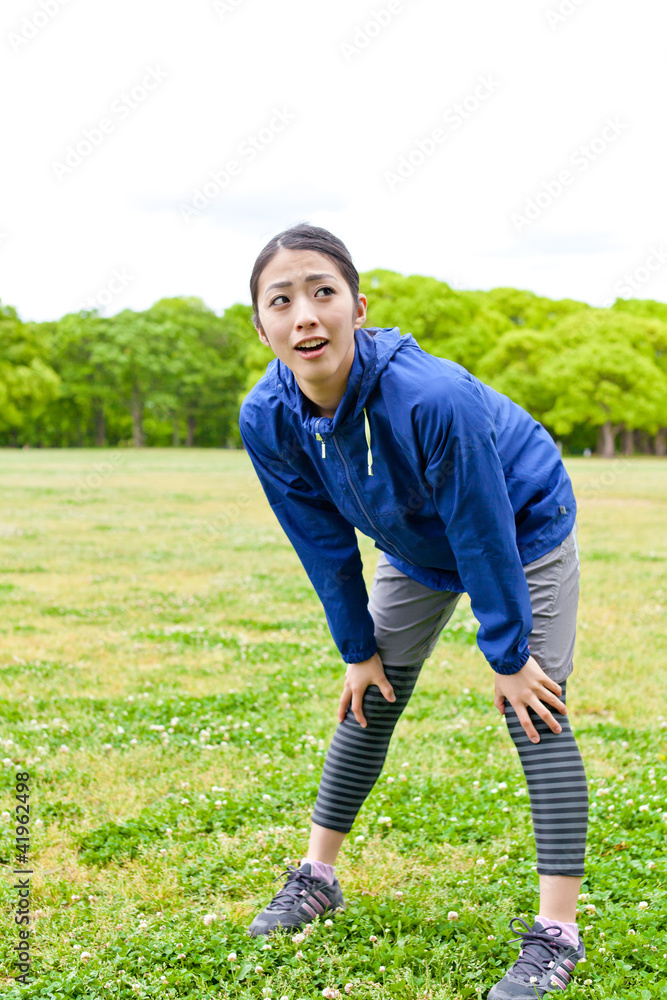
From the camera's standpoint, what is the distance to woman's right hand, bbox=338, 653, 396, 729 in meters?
3.06

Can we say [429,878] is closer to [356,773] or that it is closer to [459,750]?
[356,773]

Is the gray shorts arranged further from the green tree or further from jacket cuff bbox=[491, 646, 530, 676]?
the green tree

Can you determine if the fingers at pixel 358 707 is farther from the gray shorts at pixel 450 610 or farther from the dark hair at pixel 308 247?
the dark hair at pixel 308 247

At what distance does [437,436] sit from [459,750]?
2.83m

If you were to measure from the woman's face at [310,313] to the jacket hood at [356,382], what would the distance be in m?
0.06

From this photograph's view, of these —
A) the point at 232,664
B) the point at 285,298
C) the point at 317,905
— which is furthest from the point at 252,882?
the point at 232,664

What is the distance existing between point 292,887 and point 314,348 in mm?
1979

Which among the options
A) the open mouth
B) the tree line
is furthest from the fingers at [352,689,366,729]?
the tree line

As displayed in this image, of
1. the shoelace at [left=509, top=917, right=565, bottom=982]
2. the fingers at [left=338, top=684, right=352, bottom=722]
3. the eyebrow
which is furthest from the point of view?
the fingers at [left=338, top=684, right=352, bottom=722]

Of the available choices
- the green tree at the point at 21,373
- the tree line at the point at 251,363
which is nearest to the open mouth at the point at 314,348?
the tree line at the point at 251,363

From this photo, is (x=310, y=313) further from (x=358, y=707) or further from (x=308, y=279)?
(x=358, y=707)

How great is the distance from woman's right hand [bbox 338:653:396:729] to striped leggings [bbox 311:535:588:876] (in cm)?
3

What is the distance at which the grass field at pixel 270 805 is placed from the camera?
2.90m

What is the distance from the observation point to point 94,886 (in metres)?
3.38
